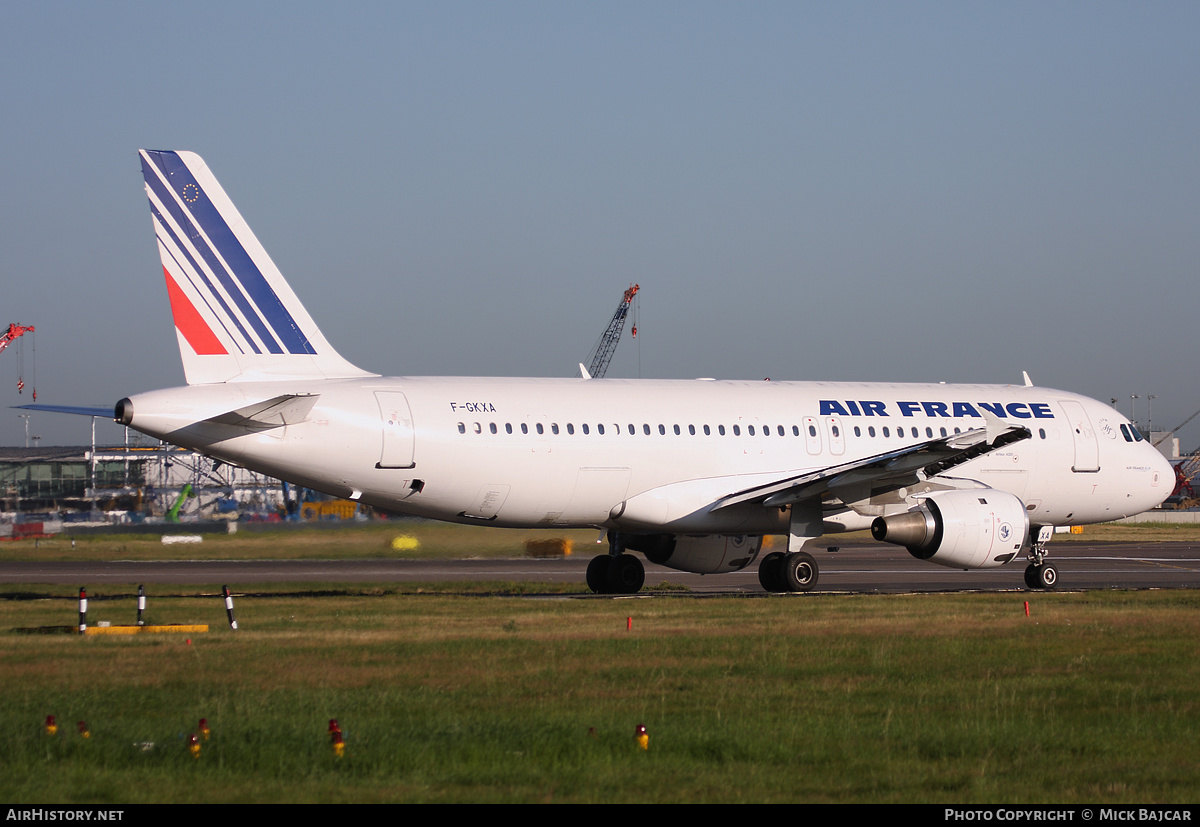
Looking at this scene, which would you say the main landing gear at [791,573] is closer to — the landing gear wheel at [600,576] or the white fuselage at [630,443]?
the white fuselage at [630,443]

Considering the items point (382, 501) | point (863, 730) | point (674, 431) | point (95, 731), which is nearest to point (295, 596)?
point (382, 501)

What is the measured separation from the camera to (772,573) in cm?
2653

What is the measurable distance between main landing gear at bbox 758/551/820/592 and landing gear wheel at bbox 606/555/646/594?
9.00ft

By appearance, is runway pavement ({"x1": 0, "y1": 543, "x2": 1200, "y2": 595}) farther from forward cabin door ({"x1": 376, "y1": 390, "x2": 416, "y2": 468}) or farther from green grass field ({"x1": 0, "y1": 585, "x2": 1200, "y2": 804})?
green grass field ({"x1": 0, "y1": 585, "x2": 1200, "y2": 804})

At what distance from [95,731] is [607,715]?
4.26 meters

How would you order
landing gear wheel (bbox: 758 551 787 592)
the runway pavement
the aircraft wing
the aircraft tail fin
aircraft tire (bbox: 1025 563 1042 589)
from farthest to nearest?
1. the runway pavement
2. aircraft tire (bbox: 1025 563 1042 589)
3. landing gear wheel (bbox: 758 551 787 592)
4. the aircraft wing
5. the aircraft tail fin

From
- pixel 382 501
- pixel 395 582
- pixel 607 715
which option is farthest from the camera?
pixel 395 582

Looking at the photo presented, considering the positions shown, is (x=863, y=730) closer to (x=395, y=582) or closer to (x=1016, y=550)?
(x=1016, y=550)

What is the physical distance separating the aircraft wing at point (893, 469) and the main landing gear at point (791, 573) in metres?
1.11

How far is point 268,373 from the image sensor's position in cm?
2345

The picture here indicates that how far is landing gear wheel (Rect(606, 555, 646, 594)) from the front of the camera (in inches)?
1082

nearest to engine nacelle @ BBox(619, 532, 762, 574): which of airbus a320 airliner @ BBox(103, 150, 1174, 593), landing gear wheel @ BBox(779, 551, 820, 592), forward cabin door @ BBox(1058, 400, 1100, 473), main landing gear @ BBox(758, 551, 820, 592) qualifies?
airbus a320 airliner @ BBox(103, 150, 1174, 593)

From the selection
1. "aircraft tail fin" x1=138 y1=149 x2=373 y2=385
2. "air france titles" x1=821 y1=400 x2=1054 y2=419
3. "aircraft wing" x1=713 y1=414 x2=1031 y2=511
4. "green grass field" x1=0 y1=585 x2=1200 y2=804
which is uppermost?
"aircraft tail fin" x1=138 y1=149 x2=373 y2=385

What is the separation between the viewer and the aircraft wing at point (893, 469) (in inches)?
963
